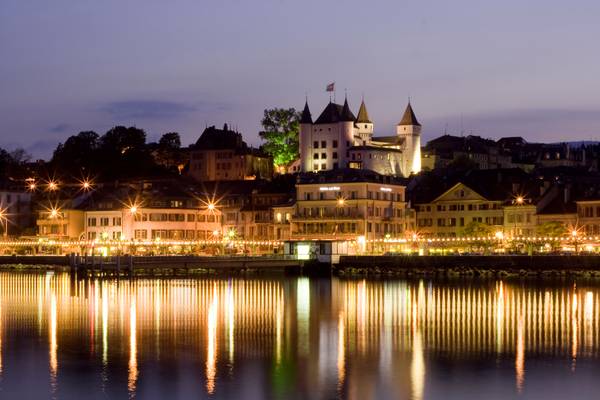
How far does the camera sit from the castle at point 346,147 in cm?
15300

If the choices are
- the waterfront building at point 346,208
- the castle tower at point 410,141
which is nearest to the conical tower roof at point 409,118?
the castle tower at point 410,141

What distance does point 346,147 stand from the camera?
155 metres

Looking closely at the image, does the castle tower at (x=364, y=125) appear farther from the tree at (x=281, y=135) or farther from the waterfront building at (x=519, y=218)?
the waterfront building at (x=519, y=218)

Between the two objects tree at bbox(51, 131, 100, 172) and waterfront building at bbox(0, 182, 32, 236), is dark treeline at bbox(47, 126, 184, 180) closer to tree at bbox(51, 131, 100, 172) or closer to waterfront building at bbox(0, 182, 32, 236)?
tree at bbox(51, 131, 100, 172)

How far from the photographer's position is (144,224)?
119438mm

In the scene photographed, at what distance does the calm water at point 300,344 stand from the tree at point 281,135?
9098 centimetres

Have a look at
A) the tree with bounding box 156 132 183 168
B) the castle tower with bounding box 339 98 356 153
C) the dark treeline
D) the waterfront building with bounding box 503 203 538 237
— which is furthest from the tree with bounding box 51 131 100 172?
the waterfront building with bounding box 503 203 538 237

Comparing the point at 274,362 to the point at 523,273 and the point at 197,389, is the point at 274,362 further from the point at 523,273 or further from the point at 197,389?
the point at 523,273

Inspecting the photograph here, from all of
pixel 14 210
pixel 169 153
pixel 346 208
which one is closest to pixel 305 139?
pixel 169 153

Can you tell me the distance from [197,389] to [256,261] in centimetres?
6200

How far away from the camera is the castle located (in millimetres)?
153000

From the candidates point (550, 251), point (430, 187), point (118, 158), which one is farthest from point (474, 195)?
point (118, 158)

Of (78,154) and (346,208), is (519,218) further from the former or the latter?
(78,154)

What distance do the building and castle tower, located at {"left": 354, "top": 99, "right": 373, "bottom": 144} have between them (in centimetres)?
1310
